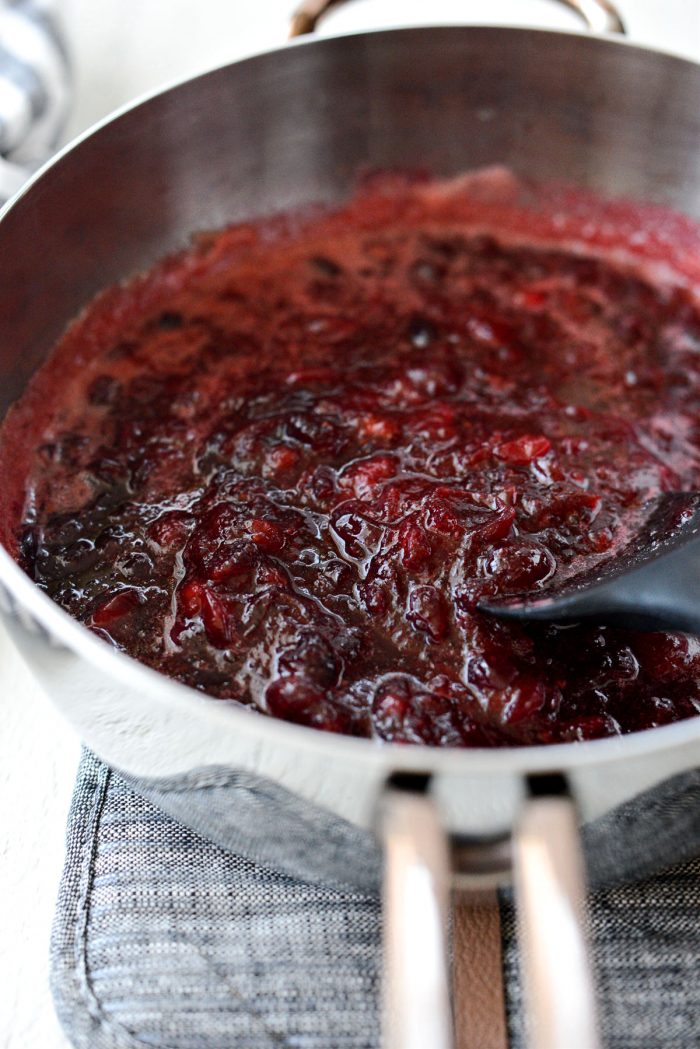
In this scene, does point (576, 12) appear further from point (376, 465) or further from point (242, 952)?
point (242, 952)

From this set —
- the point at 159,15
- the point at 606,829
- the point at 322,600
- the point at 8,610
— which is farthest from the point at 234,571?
the point at 159,15

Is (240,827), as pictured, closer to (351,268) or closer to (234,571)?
(234,571)

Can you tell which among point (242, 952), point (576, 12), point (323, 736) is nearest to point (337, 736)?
point (323, 736)

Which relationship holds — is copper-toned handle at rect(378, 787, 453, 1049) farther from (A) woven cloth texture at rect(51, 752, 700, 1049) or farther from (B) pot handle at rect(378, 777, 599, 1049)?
(A) woven cloth texture at rect(51, 752, 700, 1049)

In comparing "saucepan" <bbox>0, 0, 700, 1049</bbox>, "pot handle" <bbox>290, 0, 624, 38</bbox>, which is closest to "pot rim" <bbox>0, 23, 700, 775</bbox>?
"saucepan" <bbox>0, 0, 700, 1049</bbox>

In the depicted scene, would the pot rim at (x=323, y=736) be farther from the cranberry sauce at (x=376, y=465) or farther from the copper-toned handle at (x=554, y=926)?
the cranberry sauce at (x=376, y=465)

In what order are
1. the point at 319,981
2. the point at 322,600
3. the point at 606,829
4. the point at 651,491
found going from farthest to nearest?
1. the point at 651,491
2. the point at 322,600
3. the point at 319,981
4. the point at 606,829

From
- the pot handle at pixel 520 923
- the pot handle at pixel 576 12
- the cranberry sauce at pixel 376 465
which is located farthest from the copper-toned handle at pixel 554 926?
the pot handle at pixel 576 12
